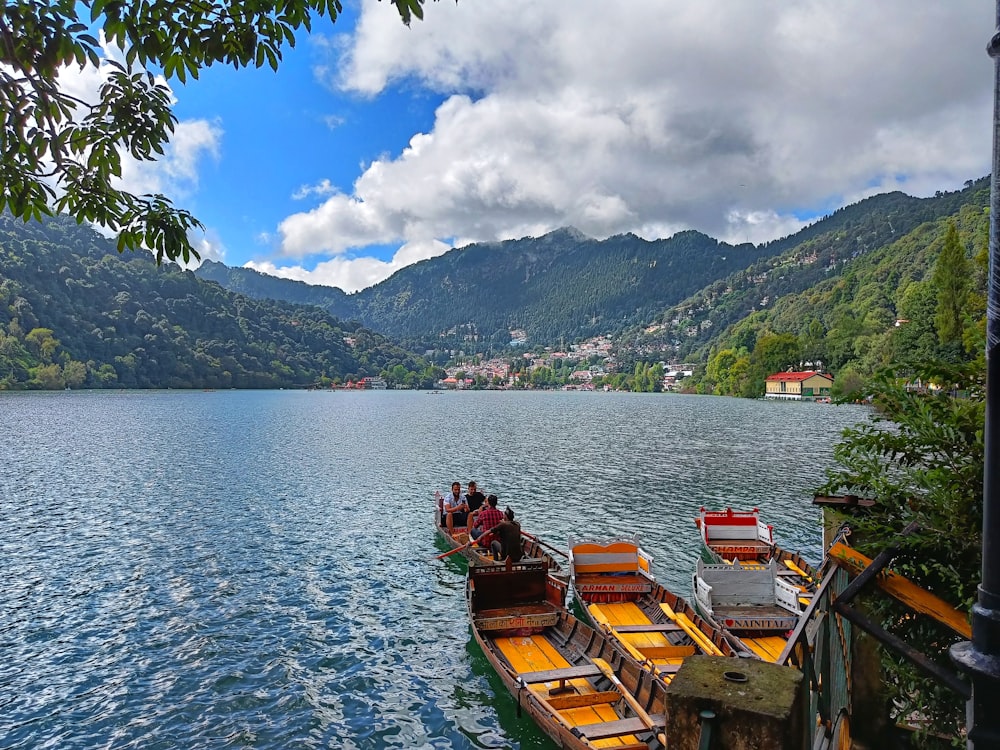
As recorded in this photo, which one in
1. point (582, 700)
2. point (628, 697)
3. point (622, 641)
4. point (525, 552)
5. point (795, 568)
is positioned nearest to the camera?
point (628, 697)

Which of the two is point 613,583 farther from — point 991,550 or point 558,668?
point 991,550

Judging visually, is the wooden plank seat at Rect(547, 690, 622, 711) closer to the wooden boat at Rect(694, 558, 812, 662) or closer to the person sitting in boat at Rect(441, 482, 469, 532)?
the wooden boat at Rect(694, 558, 812, 662)

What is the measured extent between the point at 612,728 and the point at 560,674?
6.48 feet

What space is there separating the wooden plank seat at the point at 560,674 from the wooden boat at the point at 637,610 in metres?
Result: 1.04

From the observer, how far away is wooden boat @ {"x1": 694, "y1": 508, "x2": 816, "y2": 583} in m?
23.8

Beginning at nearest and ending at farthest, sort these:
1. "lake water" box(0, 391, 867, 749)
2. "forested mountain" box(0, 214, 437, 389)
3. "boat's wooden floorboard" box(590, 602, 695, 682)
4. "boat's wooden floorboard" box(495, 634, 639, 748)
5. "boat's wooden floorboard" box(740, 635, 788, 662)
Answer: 1. "boat's wooden floorboard" box(495, 634, 639, 748)
2. "lake water" box(0, 391, 867, 749)
3. "boat's wooden floorboard" box(590, 602, 695, 682)
4. "boat's wooden floorboard" box(740, 635, 788, 662)
5. "forested mountain" box(0, 214, 437, 389)

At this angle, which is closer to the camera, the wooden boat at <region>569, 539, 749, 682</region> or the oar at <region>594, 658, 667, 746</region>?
the oar at <region>594, 658, 667, 746</region>

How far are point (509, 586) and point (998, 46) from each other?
1548 centimetres

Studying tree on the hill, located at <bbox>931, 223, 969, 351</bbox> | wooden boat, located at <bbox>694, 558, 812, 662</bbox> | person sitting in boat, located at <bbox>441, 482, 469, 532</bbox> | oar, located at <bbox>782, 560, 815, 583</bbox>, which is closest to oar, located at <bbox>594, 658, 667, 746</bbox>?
wooden boat, located at <bbox>694, 558, 812, 662</bbox>

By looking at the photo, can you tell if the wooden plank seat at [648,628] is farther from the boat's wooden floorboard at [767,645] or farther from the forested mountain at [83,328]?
the forested mountain at [83,328]

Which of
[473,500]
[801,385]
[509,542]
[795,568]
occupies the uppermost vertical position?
[801,385]

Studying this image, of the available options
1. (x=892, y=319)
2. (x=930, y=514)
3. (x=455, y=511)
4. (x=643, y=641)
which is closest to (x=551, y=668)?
(x=643, y=641)

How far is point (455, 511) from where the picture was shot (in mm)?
25516

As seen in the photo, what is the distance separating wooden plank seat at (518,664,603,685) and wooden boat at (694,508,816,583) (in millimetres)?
11886
